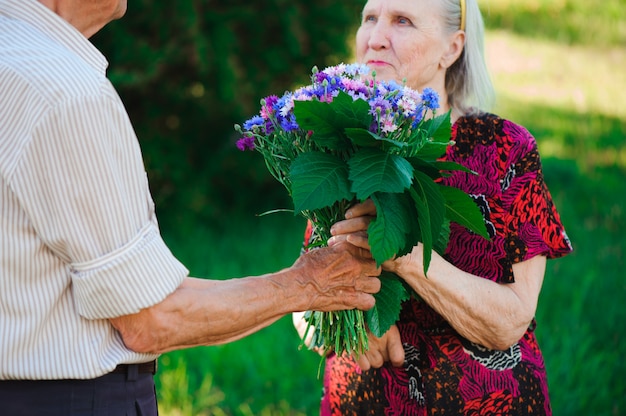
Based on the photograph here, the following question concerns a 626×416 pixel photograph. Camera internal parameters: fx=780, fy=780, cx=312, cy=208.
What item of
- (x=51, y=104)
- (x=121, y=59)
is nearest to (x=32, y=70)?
(x=51, y=104)

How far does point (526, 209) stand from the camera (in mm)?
2549

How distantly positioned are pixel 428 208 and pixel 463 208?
0.18 metres

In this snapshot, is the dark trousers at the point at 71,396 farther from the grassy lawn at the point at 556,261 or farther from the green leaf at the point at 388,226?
the grassy lawn at the point at 556,261

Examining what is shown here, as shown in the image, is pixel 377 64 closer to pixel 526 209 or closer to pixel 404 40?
pixel 404 40

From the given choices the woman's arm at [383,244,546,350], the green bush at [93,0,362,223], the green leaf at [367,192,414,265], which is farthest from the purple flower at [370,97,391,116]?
the green bush at [93,0,362,223]

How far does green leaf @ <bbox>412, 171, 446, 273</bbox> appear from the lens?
6.52 ft

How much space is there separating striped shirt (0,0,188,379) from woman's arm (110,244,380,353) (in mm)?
64

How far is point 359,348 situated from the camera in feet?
7.68

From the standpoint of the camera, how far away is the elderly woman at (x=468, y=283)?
2453 mm

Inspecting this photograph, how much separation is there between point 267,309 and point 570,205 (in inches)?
208

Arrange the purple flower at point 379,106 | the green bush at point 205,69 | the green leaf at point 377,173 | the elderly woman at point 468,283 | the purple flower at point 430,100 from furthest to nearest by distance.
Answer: the green bush at point 205,69 → the elderly woman at point 468,283 → the purple flower at point 430,100 → the purple flower at point 379,106 → the green leaf at point 377,173

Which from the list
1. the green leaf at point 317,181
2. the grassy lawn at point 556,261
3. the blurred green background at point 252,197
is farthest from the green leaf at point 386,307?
the blurred green background at point 252,197

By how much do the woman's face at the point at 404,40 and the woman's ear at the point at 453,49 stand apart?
65mm

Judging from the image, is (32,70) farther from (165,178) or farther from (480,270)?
(165,178)
